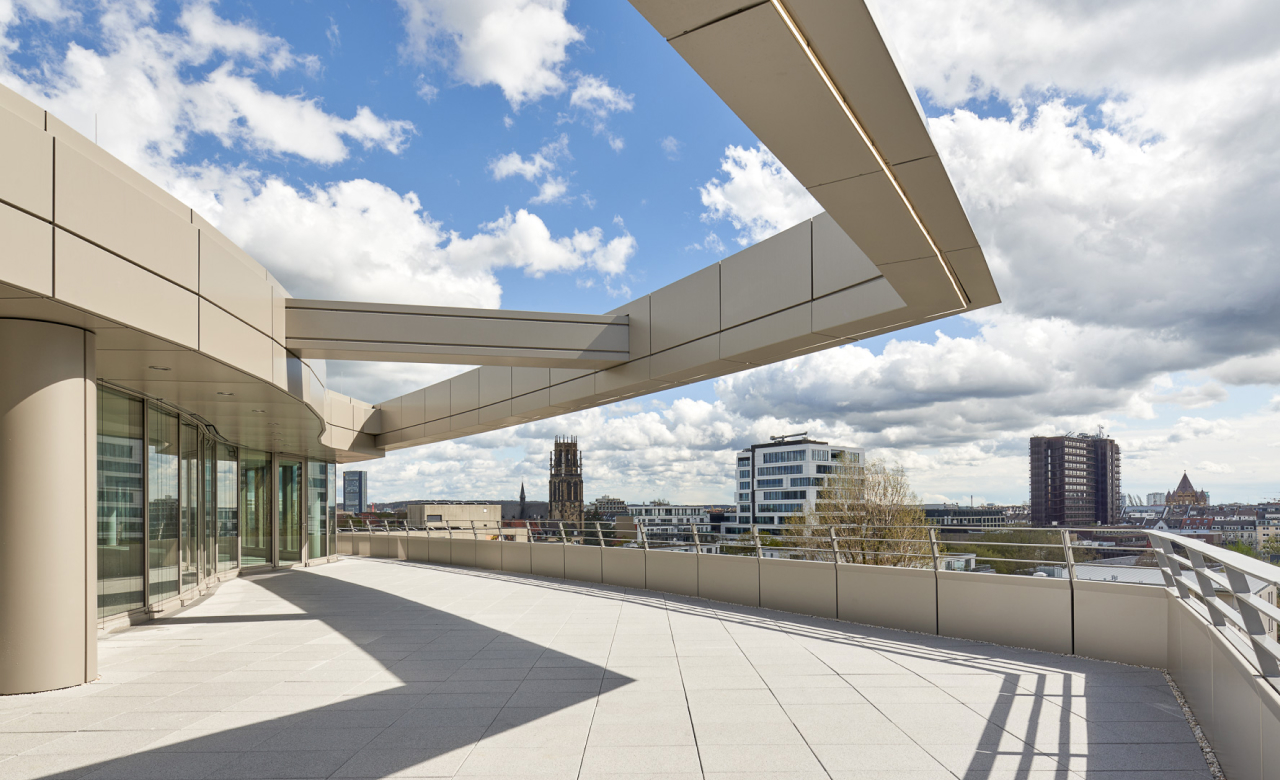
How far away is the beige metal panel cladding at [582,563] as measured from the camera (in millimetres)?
16031

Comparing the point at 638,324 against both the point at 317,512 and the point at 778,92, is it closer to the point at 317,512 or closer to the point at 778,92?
the point at 778,92

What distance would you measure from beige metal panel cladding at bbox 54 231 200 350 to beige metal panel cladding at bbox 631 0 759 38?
17.5 ft

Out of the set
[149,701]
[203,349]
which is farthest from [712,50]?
[149,701]

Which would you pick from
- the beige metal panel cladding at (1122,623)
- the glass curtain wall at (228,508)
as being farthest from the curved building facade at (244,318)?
the beige metal panel cladding at (1122,623)

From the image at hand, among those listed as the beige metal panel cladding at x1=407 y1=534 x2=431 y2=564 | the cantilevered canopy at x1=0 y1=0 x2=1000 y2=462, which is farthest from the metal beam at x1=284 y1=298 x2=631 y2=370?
the beige metal panel cladding at x1=407 y1=534 x2=431 y2=564

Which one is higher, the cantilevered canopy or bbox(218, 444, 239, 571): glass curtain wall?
the cantilevered canopy

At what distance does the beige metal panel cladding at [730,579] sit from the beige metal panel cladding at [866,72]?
837 cm

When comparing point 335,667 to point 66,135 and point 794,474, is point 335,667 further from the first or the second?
point 794,474

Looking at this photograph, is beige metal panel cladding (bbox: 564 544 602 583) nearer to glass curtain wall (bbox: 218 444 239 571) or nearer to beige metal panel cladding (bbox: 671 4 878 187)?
glass curtain wall (bbox: 218 444 239 571)

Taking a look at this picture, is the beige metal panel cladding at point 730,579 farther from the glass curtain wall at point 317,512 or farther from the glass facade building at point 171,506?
the glass curtain wall at point 317,512

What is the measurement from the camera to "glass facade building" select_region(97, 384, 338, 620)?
9.84 m

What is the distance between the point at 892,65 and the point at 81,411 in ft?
25.3

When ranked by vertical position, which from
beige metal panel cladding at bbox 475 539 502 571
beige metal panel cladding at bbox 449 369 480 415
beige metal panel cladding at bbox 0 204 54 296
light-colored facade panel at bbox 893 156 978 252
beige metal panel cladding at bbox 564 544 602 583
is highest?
light-colored facade panel at bbox 893 156 978 252

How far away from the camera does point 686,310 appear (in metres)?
11.6
